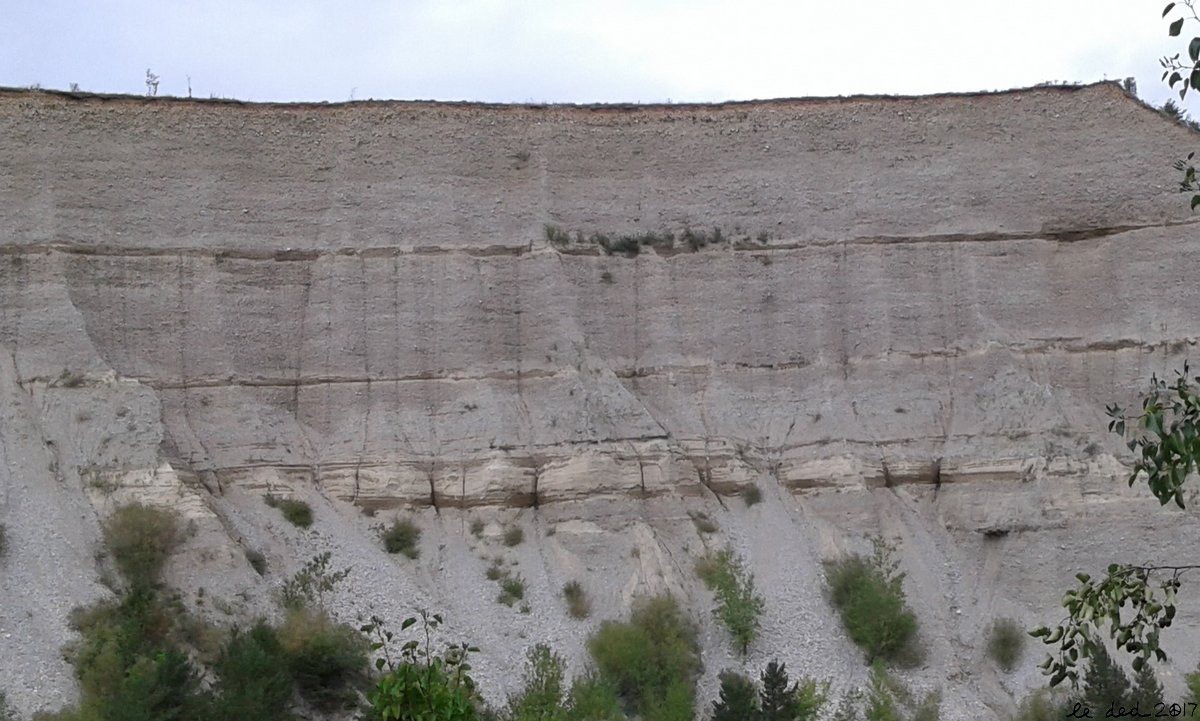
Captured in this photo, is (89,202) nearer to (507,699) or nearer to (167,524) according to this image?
(167,524)

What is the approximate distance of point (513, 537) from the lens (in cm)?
2567

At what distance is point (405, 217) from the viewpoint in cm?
2923

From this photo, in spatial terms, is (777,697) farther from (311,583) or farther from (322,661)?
(311,583)

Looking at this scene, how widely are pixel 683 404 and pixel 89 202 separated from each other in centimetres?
1214

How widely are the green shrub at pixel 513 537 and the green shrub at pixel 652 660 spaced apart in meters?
2.48

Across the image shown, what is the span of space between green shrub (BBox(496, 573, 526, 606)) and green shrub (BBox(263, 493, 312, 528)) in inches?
142

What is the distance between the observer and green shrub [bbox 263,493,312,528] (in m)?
25.5

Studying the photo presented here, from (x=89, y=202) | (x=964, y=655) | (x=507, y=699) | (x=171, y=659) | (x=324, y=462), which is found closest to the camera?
(x=171, y=659)

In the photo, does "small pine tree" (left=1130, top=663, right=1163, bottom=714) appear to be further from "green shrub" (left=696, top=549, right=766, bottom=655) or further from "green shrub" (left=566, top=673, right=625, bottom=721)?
"green shrub" (left=566, top=673, right=625, bottom=721)

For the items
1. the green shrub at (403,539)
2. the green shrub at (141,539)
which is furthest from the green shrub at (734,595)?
the green shrub at (141,539)

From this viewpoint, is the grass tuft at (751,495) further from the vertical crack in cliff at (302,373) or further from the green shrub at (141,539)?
the green shrub at (141,539)

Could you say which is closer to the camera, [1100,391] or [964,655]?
[964,655]

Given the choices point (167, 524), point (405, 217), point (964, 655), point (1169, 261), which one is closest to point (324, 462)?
point (167, 524)

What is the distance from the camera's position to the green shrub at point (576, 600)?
80.4ft
